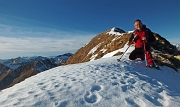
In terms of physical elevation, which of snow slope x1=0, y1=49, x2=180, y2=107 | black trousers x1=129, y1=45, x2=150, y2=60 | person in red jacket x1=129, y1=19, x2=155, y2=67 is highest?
person in red jacket x1=129, y1=19, x2=155, y2=67

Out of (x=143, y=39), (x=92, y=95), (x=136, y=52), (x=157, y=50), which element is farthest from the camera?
(x=157, y=50)

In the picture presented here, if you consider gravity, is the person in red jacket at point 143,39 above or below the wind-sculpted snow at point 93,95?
above

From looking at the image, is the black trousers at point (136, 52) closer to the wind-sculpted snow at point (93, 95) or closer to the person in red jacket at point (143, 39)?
the person in red jacket at point (143, 39)

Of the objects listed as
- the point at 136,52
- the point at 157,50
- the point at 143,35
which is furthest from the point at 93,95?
the point at 157,50

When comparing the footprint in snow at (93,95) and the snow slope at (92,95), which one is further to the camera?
the footprint in snow at (93,95)

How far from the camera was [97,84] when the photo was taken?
743 cm

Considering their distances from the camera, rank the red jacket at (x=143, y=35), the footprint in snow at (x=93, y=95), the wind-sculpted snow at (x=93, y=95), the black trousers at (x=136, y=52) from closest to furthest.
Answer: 1. the wind-sculpted snow at (x=93, y=95)
2. the footprint in snow at (x=93, y=95)
3. the red jacket at (x=143, y=35)
4. the black trousers at (x=136, y=52)

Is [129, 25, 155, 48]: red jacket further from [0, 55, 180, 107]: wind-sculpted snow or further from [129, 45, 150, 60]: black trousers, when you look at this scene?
[0, 55, 180, 107]: wind-sculpted snow

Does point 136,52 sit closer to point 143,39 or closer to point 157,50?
point 143,39

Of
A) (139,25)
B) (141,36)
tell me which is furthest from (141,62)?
(139,25)

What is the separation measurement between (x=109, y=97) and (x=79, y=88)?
1440 mm

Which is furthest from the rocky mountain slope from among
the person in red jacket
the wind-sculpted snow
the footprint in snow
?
the footprint in snow

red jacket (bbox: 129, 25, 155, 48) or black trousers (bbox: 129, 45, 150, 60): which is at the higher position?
red jacket (bbox: 129, 25, 155, 48)

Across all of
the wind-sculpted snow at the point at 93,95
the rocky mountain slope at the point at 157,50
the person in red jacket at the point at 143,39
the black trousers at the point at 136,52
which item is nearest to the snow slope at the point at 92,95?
the wind-sculpted snow at the point at 93,95
